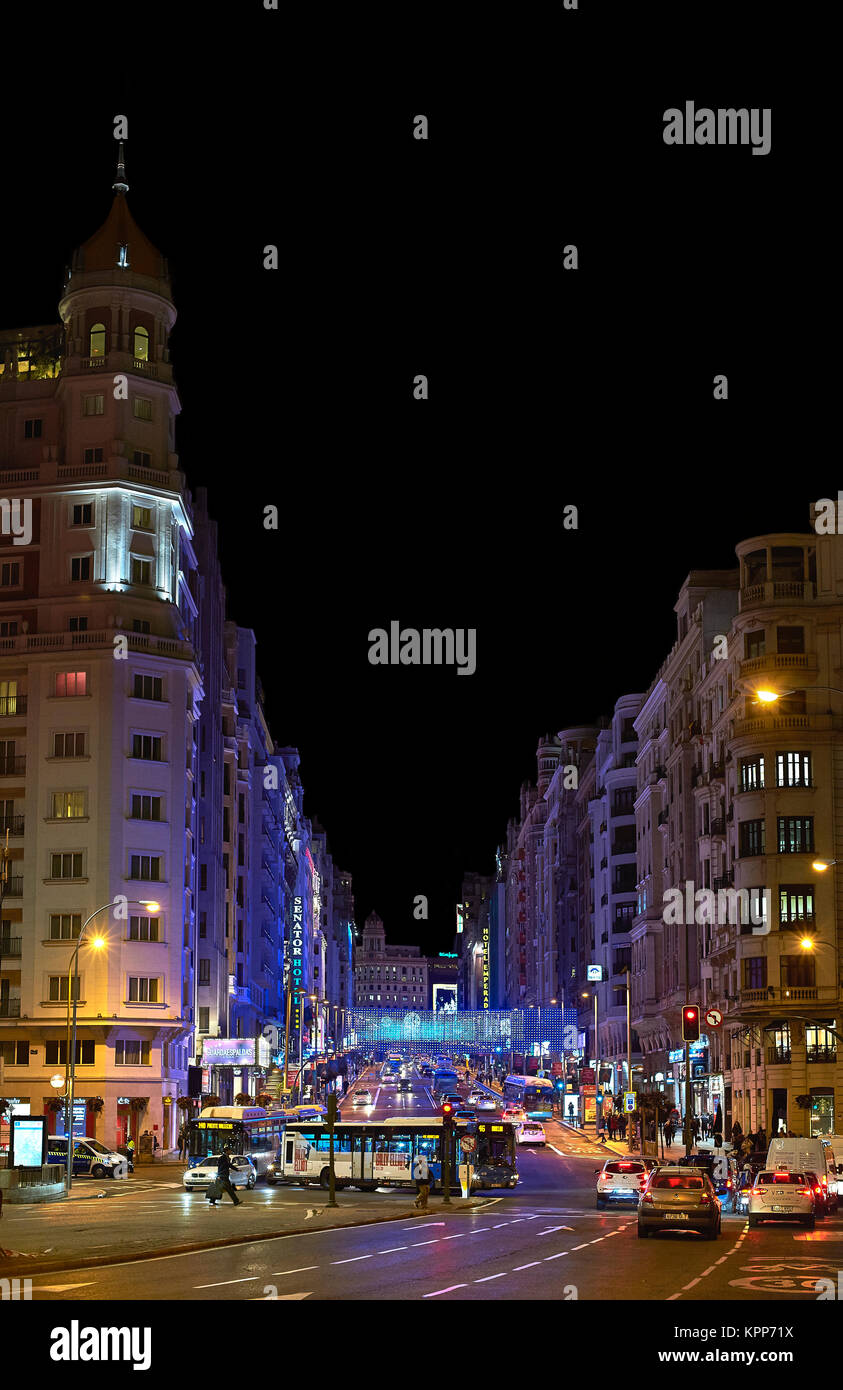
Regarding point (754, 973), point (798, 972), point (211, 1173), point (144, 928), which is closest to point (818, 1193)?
point (211, 1173)

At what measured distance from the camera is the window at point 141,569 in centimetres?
8400

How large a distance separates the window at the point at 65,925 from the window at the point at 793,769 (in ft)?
106

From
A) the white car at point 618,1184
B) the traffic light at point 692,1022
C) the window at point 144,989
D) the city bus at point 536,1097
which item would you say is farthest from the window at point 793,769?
the city bus at point 536,1097

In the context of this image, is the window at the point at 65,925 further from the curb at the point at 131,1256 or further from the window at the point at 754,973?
the curb at the point at 131,1256

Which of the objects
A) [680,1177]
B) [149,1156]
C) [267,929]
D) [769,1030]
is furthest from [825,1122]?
[267,929]

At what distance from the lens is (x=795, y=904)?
74625 millimetres

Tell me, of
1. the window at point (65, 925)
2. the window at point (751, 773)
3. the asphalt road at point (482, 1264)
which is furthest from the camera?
the window at point (65, 925)

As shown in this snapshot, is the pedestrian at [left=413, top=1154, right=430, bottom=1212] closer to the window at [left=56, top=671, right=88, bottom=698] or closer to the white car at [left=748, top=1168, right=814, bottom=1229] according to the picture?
the white car at [left=748, top=1168, right=814, bottom=1229]

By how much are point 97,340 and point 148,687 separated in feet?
57.6

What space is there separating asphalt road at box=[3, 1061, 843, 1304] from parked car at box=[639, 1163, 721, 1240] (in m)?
0.36

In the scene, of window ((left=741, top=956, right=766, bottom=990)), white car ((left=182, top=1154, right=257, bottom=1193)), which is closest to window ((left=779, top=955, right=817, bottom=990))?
window ((left=741, top=956, right=766, bottom=990))

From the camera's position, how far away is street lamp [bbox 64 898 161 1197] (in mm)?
60903

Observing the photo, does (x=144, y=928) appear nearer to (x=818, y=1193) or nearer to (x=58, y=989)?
(x=58, y=989)
